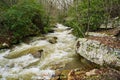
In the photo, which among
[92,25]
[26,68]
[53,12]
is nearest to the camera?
[26,68]

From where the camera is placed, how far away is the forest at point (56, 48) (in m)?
8.45

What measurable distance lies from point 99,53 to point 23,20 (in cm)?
944

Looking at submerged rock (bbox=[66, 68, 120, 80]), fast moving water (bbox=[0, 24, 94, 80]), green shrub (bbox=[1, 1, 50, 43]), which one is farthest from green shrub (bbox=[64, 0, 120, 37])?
submerged rock (bbox=[66, 68, 120, 80])

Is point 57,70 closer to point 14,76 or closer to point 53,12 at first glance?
point 14,76

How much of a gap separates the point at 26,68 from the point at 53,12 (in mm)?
37495

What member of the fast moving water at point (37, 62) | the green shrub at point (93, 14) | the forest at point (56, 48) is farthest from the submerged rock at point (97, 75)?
the green shrub at point (93, 14)

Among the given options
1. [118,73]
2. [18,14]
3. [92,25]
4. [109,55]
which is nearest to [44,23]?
[18,14]

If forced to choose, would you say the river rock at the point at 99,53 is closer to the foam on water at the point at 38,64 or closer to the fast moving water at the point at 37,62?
the fast moving water at the point at 37,62

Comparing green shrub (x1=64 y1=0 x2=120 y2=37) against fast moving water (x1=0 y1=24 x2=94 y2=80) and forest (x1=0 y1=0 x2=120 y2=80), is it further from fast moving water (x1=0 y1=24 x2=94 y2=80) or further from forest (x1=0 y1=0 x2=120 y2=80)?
fast moving water (x1=0 y1=24 x2=94 y2=80)

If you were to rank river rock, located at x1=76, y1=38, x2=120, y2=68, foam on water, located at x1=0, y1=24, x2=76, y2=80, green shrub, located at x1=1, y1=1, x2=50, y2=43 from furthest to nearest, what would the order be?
1. green shrub, located at x1=1, y1=1, x2=50, y2=43
2. foam on water, located at x1=0, y1=24, x2=76, y2=80
3. river rock, located at x1=76, y1=38, x2=120, y2=68

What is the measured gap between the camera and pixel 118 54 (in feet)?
27.0

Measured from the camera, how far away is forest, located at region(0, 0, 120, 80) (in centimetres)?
845

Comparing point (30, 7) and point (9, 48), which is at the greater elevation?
point (30, 7)

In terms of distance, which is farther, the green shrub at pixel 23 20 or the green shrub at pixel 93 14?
the green shrub at pixel 23 20
